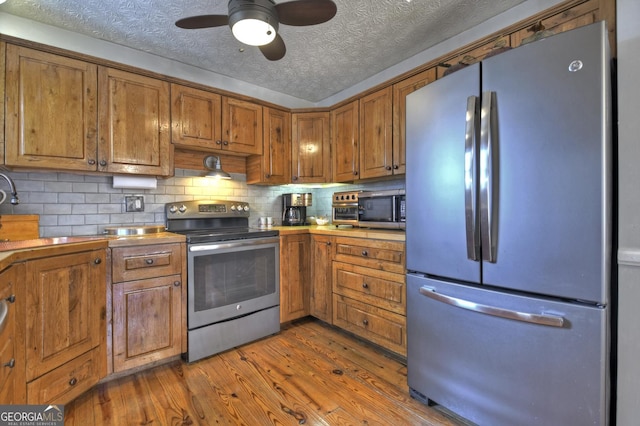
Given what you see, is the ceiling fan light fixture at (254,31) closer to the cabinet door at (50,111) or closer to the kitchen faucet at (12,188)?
the cabinet door at (50,111)

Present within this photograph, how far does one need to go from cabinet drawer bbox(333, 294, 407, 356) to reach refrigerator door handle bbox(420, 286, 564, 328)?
56cm

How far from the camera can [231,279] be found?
2289mm

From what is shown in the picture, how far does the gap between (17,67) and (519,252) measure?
3044 mm

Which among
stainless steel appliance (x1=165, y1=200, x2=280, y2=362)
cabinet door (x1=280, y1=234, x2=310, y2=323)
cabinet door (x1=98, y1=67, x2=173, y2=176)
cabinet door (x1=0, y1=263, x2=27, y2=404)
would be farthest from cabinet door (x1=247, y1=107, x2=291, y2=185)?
cabinet door (x1=0, y1=263, x2=27, y2=404)

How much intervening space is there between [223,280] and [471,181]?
1.90 m

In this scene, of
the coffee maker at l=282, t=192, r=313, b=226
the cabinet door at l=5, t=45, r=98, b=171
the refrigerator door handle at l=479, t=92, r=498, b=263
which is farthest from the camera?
the coffee maker at l=282, t=192, r=313, b=226

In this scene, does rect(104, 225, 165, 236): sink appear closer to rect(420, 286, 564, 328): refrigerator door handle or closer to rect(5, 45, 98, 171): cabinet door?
rect(5, 45, 98, 171): cabinet door

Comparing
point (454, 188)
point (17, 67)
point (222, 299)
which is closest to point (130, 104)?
point (17, 67)

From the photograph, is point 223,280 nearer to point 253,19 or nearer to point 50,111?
point 50,111

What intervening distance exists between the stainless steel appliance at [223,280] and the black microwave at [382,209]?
842 mm

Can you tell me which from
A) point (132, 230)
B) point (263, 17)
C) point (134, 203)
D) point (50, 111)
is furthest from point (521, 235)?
point (50, 111)

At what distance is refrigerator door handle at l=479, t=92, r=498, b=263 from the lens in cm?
126

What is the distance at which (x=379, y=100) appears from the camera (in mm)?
2516

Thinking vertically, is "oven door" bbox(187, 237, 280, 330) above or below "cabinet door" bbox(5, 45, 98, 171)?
below
